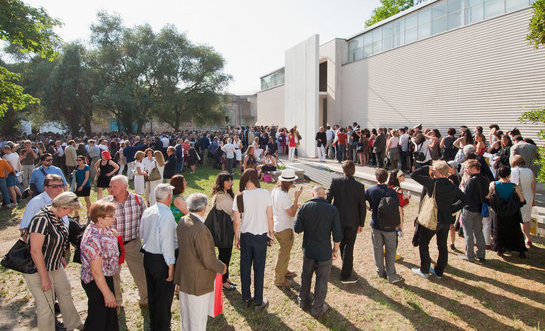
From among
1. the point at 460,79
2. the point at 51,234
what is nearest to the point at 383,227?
the point at 51,234

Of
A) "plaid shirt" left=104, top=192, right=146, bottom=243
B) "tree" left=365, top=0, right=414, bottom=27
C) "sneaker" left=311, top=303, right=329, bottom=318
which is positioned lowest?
"sneaker" left=311, top=303, right=329, bottom=318

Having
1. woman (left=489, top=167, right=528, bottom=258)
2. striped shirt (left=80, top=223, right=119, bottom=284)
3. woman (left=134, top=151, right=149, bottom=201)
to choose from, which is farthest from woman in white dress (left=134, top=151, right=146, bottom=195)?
woman (left=489, top=167, right=528, bottom=258)

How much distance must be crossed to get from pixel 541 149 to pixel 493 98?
9.51m

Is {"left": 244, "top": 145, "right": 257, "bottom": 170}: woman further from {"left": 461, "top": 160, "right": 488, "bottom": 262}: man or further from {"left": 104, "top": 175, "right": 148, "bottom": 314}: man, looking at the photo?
{"left": 461, "top": 160, "right": 488, "bottom": 262}: man

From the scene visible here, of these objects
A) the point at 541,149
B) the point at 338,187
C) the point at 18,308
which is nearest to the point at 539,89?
the point at 541,149

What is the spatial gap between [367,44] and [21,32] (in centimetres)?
1743

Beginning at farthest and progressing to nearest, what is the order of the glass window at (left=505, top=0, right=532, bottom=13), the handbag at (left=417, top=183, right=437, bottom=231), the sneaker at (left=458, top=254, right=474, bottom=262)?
the glass window at (left=505, top=0, right=532, bottom=13) < the sneaker at (left=458, top=254, right=474, bottom=262) < the handbag at (left=417, top=183, right=437, bottom=231)

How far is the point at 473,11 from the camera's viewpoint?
13.4 metres

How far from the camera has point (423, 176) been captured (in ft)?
15.7

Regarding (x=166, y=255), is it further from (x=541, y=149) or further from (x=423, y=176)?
(x=541, y=149)

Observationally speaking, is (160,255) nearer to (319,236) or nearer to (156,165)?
(319,236)

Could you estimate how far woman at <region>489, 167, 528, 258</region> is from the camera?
527 centimetres

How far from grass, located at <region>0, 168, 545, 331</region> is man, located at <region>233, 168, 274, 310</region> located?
45 centimetres

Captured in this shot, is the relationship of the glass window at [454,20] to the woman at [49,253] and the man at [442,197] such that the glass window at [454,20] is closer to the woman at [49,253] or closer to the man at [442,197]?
the man at [442,197]
